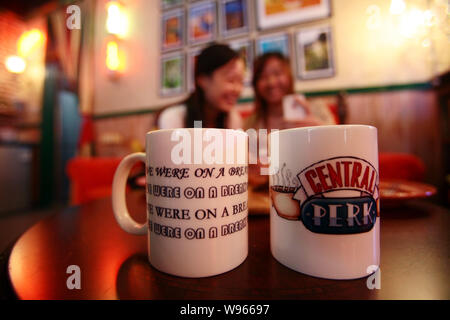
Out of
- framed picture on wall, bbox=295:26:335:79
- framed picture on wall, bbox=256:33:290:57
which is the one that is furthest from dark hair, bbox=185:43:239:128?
framed picture on wall, bbox=295:26:335:79

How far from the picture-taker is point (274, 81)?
139 centimetres

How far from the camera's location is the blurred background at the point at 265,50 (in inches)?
41.8

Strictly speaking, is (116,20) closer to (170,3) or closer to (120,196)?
(170,3)

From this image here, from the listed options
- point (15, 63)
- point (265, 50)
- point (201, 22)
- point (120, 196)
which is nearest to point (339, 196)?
point (120, 196)

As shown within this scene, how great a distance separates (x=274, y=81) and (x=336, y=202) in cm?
131

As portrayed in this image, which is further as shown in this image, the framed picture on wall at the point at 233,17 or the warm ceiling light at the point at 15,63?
the warm ceiling light at the point at 15,63

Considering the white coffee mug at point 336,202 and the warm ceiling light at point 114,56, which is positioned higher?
the warm ceiling light at point 114,56

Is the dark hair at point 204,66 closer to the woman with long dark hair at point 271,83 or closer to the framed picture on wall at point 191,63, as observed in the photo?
the framed picture on wall at point 191,63

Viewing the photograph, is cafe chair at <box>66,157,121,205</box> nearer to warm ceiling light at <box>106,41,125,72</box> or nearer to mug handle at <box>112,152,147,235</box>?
warm ceiling light at <box>106,41,125,72</box>

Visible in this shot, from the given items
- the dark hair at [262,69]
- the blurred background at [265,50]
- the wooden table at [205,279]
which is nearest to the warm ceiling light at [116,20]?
the blurred background at [265,50]

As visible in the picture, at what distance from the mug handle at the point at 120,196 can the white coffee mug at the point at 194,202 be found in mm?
47

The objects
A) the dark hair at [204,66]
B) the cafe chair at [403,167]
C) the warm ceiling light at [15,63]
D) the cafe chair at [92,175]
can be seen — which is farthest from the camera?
the warm ceiling light at [15,63]

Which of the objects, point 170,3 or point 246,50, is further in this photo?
point 246,50

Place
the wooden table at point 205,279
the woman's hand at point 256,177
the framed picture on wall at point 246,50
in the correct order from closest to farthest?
the wooden table at point 205,279 → the woman's hand at point 256,177 → the framed picture on wall at point 246,50
